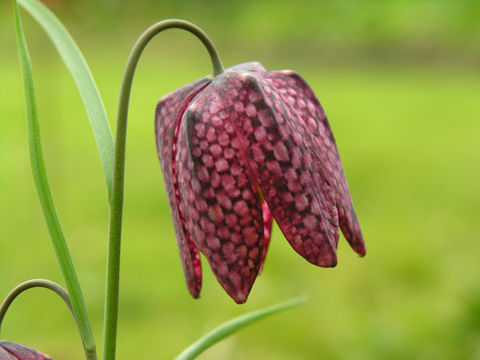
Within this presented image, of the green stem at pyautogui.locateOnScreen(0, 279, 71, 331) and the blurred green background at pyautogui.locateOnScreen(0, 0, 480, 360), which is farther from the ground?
the green stem at pyautogui.locateOnScreen(0, 279, 71, 331)

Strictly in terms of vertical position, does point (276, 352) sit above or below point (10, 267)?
below

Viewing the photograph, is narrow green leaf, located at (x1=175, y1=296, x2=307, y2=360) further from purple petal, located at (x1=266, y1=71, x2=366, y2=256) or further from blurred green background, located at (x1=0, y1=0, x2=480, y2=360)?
blurred green background, located at (x1=0, y1=0, x2=480, y2=360)

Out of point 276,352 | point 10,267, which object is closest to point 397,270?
point 276,352

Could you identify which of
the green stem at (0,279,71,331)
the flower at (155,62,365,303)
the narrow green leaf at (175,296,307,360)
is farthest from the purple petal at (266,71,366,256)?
the green stem at (0,279,71,331)

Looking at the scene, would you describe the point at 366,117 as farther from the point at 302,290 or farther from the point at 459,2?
the point at 459,2

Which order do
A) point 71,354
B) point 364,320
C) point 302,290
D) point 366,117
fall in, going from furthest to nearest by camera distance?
point 366,117, point 302,290, point 364,320, point 71,354

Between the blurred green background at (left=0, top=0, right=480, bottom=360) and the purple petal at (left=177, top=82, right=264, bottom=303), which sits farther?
the blurred green background at (left=0, top=0, right=480, bottom=360)

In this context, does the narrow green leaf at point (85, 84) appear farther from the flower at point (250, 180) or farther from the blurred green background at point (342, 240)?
the blurred green background at point (342, 240)
